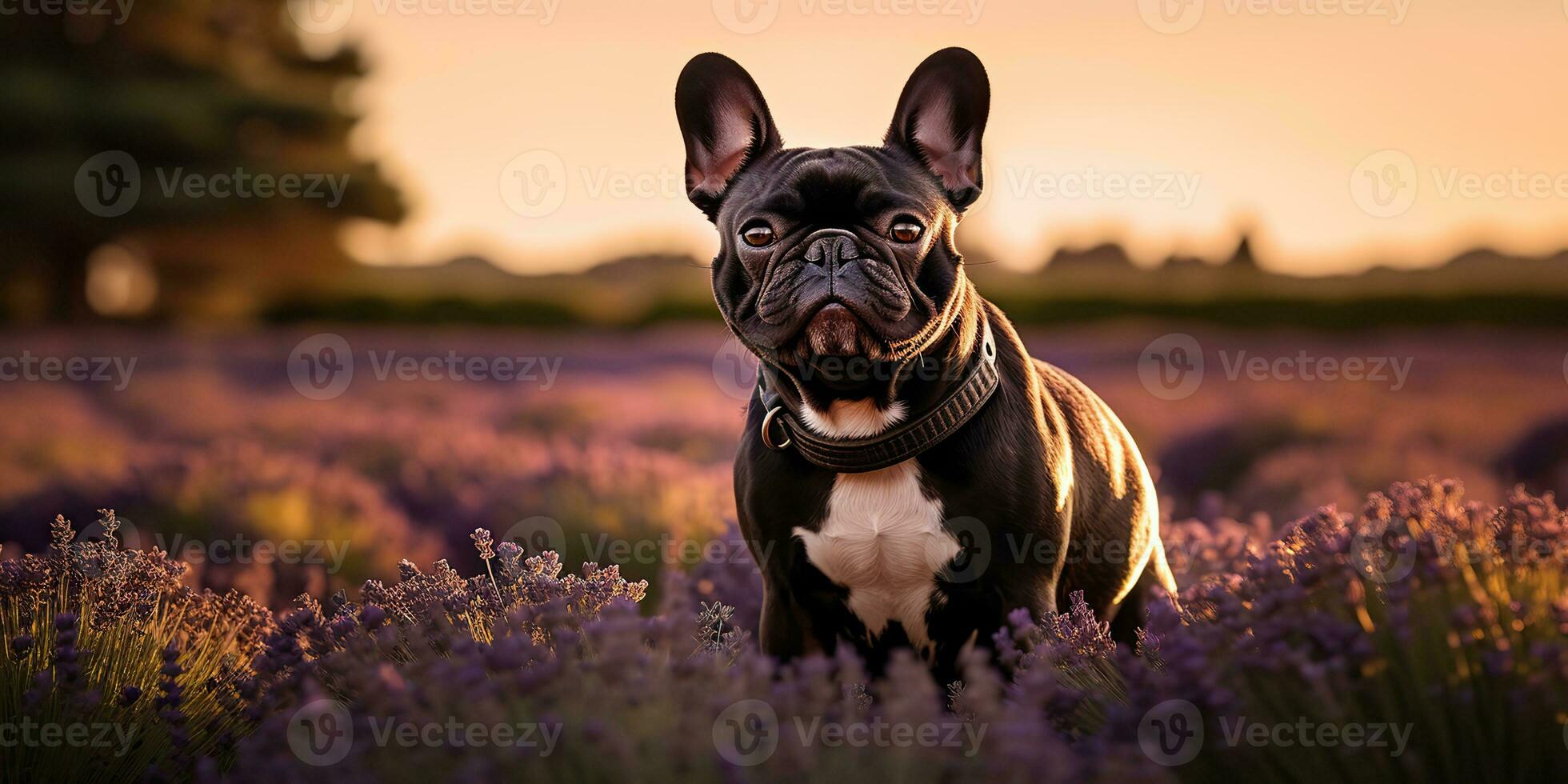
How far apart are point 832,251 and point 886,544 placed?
868 mm

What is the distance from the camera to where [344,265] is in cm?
2622

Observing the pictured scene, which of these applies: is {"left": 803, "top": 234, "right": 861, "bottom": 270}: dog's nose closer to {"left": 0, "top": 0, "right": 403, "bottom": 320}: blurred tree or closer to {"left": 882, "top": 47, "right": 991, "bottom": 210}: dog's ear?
{"left": 882, "top": 47, "right": 991, "bottom": 210}: dog's ear

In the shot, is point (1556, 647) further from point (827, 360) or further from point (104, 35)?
point (104, 35)

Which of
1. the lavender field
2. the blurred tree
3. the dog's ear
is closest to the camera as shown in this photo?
the lavender field

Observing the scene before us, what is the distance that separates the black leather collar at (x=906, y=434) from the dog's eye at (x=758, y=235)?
53 cm

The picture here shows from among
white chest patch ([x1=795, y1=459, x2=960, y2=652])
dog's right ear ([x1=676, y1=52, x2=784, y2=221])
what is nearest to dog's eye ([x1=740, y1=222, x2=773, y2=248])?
dog's right ear ([x1=676, y1=52, x2=784, y2=221])

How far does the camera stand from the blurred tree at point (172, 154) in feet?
71.3

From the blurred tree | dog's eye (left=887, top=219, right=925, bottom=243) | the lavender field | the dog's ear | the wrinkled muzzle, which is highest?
the blurred tree

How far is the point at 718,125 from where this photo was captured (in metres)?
3.73

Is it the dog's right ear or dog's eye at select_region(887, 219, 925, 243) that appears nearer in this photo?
dog's eye at select_region(887, 219, 925, 243)

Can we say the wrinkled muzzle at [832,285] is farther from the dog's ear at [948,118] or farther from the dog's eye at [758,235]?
the dog's ear at [948,118]

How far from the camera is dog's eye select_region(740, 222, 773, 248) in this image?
10.9ft

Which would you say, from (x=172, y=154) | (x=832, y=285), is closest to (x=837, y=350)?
(x=832, y=285)

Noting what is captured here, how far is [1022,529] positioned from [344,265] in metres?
25.7
